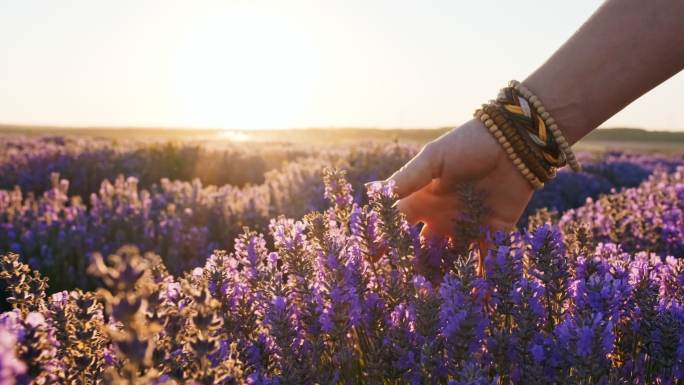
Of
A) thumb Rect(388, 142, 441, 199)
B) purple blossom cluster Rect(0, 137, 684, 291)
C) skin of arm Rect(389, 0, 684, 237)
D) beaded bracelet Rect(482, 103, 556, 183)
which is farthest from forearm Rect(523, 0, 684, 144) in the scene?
purple blossom cluster Rect(0, 137, 684, 291)

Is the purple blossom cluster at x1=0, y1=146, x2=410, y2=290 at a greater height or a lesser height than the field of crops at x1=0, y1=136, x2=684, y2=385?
lesser

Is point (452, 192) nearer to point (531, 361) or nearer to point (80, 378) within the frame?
point (531, 361)

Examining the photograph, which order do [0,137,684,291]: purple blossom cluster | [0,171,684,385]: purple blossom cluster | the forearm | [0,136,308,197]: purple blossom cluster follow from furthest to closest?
[0,136,308,197]: purple blossom cluster
[0,137,684,291]: purple blossom cluster
the forearm
[0,171,684,385]: purple blossom cluster

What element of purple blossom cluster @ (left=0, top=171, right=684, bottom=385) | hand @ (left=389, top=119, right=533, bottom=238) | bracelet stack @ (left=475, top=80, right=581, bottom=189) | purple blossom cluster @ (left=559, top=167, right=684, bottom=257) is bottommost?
purple blossom cluster @ (left=559, top=167, right=684, bottom=257)

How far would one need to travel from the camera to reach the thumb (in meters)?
2.73

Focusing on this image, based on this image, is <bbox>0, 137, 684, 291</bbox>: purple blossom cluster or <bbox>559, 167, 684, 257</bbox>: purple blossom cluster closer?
<bbox>559, 167, 684, 257</bbox>: purple blossom cluster

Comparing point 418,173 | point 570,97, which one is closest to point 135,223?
point 418,173

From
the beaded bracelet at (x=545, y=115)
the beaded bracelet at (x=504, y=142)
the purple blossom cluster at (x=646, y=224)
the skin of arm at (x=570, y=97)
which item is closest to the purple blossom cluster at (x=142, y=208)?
the skin of arm at (x=570, y=97)

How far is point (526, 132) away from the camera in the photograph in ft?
8.92

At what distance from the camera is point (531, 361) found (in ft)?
5.32

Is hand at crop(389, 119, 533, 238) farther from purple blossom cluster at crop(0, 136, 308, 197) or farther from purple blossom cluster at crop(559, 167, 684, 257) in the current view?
purple blossom cluster at crop(0, 136, 308, 197)

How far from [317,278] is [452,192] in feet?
4.01

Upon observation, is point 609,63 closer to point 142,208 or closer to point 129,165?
point 142,208

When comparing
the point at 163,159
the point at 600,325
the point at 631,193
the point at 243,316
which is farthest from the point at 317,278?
the point at 163,159
